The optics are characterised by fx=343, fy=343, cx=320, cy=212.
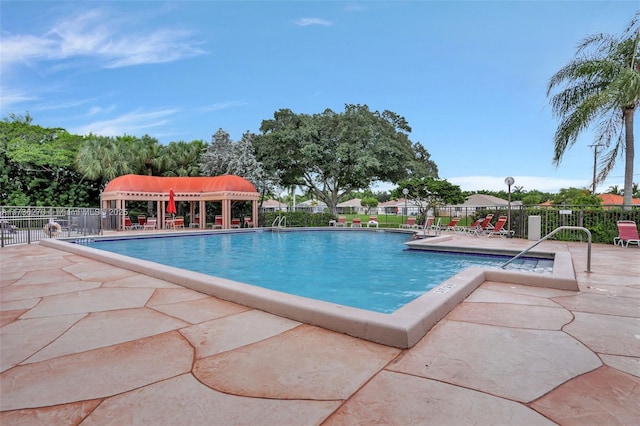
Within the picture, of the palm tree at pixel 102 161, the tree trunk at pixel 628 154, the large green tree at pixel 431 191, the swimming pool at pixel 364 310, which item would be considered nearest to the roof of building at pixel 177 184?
the palm tree at pixel 102 161

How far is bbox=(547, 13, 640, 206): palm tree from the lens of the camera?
1213 cm

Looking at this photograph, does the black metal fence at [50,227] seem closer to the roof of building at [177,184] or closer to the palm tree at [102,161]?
the roof of building at [177,184]

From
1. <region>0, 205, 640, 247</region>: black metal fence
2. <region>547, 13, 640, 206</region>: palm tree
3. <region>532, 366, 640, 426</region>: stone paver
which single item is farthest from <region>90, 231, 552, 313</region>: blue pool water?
<region>547, 13, 640, 206</region>: palm tree

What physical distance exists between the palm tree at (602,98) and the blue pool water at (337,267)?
7308 mm

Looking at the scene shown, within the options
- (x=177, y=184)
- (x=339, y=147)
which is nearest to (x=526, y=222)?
(x=339, y=147)

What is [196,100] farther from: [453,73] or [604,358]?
[604,358]

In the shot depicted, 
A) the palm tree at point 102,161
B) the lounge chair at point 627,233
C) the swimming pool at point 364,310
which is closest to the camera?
the swimming pool at point 364,310

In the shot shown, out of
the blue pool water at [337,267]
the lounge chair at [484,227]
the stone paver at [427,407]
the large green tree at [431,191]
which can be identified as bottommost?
the blue pool water at [337,267]

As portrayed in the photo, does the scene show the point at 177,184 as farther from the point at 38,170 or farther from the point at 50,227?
the point at 38,170

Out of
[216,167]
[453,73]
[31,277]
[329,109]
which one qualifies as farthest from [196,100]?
[31,277]

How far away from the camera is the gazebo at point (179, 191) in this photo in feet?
65.8

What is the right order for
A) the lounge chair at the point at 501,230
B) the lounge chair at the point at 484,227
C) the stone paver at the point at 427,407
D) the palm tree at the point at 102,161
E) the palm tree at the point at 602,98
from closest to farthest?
the stone paver at the point at 427,407, the palm tree at the point at 602,98, the lounge chair at the point at 501,230, the lounge chair at the point at 484,227, the palm tree at the point at 102,161

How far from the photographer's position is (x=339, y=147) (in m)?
24.4

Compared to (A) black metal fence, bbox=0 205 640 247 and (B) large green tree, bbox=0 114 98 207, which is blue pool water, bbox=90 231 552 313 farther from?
(B) large green tree, bbox=0 114 98 207
